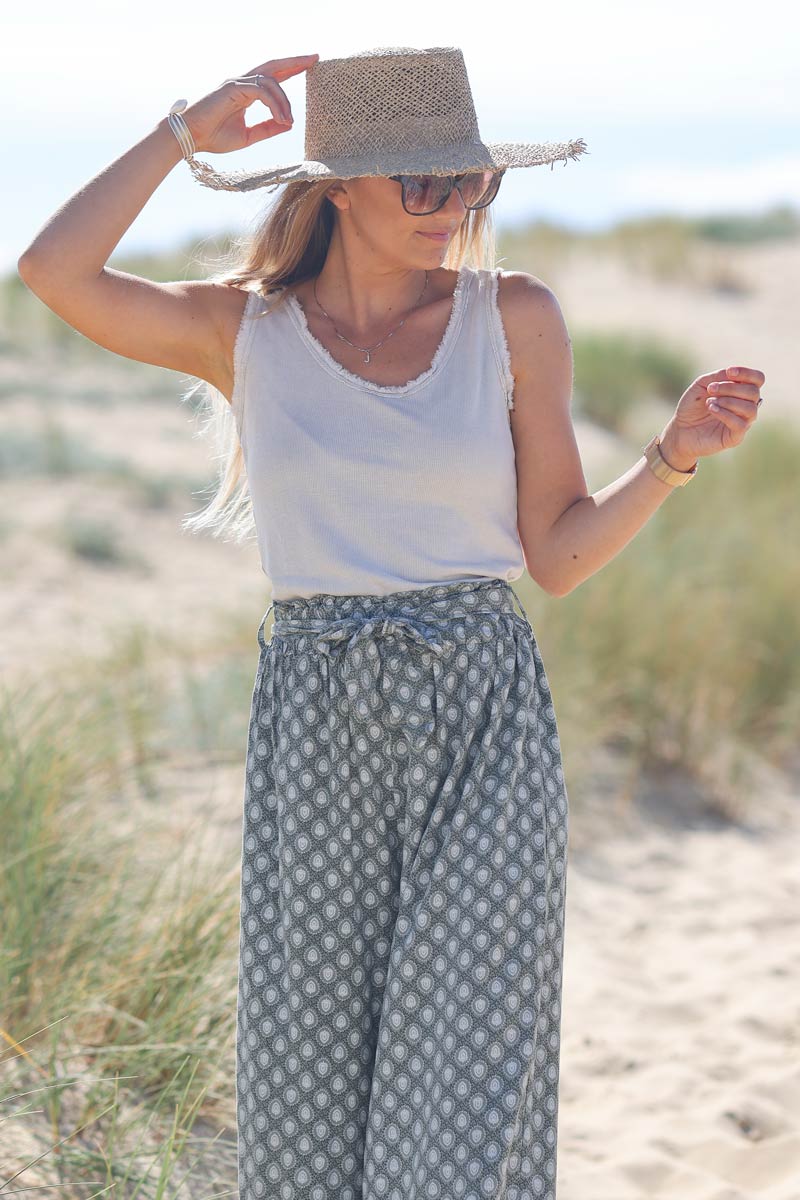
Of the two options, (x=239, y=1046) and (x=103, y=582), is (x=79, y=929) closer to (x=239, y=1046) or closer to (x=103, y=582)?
(x=239, y=1046)

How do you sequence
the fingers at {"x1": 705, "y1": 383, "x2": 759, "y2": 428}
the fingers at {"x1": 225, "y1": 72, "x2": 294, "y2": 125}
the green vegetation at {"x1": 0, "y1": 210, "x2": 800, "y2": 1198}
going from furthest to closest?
the green vegetation at {"x1": 0, "y1": 210, "x2": 800, "y2": 1198} → the fingers at {"x1": 225, "y1": 72, "x2": 294, "y2": 125} → the fingers at {"x1": 705, "y1": 383, "x2": 759, "y2": 428}

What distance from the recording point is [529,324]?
7.00 ft

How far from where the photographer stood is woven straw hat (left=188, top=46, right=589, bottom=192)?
212cm

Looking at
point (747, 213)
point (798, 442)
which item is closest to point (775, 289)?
point (747, 213)

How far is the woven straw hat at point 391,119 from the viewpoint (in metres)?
2.12

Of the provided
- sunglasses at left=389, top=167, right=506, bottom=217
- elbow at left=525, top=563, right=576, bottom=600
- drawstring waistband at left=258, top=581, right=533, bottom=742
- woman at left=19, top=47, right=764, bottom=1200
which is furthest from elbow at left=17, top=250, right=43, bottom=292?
elbow at left=525, top=563, right=576, bottom=600

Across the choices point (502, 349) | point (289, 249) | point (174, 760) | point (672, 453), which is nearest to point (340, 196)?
point (289, 249)

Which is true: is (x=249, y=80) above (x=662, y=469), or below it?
above

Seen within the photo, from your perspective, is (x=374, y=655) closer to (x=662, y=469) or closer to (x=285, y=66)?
(x=662, y=469)

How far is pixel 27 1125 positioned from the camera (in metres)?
2.53

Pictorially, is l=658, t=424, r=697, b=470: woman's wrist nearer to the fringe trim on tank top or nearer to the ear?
the fringe trim on tank top

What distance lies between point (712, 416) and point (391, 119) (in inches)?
25.3

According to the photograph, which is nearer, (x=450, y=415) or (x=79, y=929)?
(x=450, y=415)

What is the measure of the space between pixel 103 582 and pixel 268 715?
19.2ft
